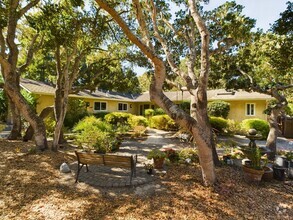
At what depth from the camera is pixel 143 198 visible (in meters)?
4.86

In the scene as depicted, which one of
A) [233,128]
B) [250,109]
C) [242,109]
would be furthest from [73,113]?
[250,109]

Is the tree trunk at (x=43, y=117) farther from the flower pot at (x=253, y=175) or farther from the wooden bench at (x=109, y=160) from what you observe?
the flower pot at (x=253, y=175)

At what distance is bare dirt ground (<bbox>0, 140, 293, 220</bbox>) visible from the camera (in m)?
4.20

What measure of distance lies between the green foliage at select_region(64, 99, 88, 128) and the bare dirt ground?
12156mm

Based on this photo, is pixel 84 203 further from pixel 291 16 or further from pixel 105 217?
pixel 291 16

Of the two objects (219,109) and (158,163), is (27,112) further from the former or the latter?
(219,109)

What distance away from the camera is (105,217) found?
405 cm

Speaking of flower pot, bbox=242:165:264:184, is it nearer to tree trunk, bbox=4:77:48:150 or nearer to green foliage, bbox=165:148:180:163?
green foliage, bbox=165:148:180:163

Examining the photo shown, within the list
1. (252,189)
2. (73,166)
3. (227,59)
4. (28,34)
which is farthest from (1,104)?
(252,189)

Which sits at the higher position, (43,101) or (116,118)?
(43,101)

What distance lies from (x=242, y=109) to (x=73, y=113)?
17.7 m

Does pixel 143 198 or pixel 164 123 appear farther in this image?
pixel 164 123

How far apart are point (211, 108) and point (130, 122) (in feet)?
28.3

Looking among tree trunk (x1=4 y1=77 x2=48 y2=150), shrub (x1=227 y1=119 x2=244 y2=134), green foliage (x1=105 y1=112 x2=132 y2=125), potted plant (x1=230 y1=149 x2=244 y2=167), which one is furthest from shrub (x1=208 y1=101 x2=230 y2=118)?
tree trunk (x1=4 y1=77 x2=48 y2=150)
